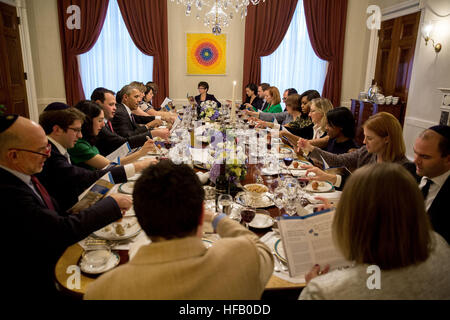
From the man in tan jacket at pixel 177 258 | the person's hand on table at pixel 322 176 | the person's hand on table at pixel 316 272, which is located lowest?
the person's hand on table at pixel 316 272

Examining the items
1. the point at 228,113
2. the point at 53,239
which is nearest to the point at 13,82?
the point at 228,113

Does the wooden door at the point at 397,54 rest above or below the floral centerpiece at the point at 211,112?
above

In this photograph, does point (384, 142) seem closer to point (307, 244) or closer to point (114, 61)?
point (307, 244)

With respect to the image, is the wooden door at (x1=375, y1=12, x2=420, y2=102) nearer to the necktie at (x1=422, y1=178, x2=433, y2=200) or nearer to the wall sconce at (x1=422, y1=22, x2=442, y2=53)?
the wall sconce at (x1=422, y1=22, x2=442, y2=53)

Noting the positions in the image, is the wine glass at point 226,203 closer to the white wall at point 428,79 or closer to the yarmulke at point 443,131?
the yarmulke at point 443,131

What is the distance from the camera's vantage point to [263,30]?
6.30 metres

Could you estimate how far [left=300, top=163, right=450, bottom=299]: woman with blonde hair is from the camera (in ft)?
2.77

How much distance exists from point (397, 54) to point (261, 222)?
553cm

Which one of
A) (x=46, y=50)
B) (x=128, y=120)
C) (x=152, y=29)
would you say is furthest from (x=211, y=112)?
(x=46, y=50)

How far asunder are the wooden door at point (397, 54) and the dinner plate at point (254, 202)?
15.8 feet

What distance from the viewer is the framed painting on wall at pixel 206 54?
636 centimetres

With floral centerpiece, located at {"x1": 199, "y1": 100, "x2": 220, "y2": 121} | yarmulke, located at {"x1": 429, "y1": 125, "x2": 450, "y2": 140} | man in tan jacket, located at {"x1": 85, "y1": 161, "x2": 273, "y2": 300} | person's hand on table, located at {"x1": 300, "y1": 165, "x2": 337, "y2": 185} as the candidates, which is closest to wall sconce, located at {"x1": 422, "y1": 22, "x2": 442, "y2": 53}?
floral centerpiece, located at {"x1": 199, "y1": 100, "x2": 220, "y2": 121}

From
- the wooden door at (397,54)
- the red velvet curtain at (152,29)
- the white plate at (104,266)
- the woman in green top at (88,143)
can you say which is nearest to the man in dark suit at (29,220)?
the white plate at (104,266)
